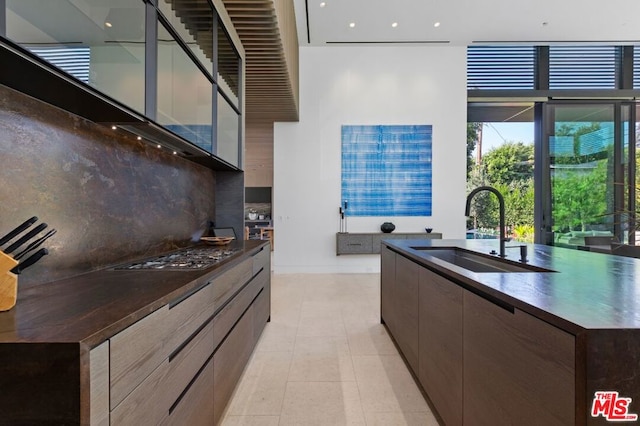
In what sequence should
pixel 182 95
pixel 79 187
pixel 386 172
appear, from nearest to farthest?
pixel 79 187
pixel 182 95
pixel 386 172

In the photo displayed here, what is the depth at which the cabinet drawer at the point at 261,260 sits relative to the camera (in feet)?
8.13

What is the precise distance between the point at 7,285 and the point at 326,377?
1.83 m

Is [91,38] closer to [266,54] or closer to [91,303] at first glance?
[91,303]

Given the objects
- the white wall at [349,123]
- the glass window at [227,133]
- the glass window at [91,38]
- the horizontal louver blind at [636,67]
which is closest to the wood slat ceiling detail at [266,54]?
the white wall at [349,123]

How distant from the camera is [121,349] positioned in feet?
2.63

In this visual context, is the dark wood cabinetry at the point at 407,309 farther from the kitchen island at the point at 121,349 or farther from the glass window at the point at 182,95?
the glass window at the point at 182,95

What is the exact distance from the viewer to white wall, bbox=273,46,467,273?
18.0ft

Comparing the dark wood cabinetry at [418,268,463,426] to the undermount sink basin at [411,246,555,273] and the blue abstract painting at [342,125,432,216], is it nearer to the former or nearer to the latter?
the undermount sink basin at [411,246,555,273]

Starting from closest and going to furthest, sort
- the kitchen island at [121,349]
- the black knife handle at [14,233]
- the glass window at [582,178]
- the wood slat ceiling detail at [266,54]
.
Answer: the kitchen island at [121,349] < the black knife handle at [14,233] < the wood slat ceiling detail at [266,54] < the glass window at [582,178]

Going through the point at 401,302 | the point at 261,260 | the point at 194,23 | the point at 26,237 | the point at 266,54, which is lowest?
the point at 401,302

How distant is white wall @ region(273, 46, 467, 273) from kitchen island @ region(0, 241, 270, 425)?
378cm

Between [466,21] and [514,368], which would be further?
[466,21]

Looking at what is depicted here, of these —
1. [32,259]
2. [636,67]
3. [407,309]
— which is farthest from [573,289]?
[636,67]

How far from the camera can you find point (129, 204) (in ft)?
6.04
